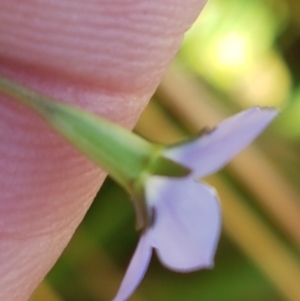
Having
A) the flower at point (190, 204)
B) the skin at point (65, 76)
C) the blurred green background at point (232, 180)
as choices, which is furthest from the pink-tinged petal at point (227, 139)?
the blurred green background at point (232, 180)

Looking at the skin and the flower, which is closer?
the flower

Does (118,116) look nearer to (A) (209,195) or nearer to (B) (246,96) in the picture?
(A) (209,195)

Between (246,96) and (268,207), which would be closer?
(268,207)

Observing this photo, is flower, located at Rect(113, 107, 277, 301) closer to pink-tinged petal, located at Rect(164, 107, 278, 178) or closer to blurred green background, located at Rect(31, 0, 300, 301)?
pink-tinged petal, located at Rect(164, 107, 278, 178)

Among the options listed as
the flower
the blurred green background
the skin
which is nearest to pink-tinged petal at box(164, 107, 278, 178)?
the flower

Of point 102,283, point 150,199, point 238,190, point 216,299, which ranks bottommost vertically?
point 102,283

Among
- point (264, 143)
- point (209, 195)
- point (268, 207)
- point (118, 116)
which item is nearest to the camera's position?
point (209, 195)

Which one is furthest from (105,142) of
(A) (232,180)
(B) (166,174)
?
(A) (232,180)

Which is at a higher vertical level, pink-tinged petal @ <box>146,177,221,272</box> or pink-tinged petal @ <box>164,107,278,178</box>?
pink-tinged petal @ <box>164,107,278,178</box>

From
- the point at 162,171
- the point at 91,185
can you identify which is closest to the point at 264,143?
the point at 91,185
